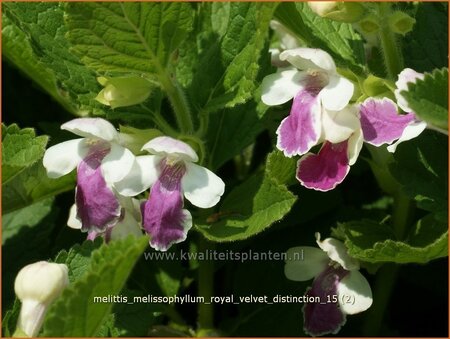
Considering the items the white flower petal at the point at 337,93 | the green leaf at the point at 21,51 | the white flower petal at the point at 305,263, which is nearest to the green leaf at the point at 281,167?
the white flower petal at the point at 337,93

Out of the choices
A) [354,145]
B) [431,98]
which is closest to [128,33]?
[354,145]

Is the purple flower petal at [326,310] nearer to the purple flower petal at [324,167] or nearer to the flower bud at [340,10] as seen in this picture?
the purple flower petal at [324,167]

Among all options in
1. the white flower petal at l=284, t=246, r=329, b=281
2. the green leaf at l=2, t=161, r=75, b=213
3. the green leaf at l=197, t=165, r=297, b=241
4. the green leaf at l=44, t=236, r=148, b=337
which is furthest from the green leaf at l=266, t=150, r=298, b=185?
the green leaf at l=2, t=161, r=75, b=213

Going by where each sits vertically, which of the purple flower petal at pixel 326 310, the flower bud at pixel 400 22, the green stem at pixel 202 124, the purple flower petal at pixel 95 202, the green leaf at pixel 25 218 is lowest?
the green leaf at pixel 25 218

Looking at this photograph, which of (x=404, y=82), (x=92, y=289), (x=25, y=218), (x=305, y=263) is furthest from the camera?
(x=25, y=218)

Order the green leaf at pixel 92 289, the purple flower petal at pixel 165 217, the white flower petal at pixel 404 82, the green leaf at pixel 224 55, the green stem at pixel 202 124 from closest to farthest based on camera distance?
1. the green leaf at pixel 92 289
2. the white flower petal at pixel 404 82
3. the purple flower petal at pixel 165 217
4. the green leaf at pixel 224 55
5. the green stem at pixel 202 124

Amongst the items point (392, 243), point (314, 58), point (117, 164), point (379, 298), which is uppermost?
point (314, 58)

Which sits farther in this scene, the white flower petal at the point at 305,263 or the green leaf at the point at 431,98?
the white flower petal at the point at 305,263

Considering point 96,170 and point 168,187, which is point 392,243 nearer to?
point 168,187
